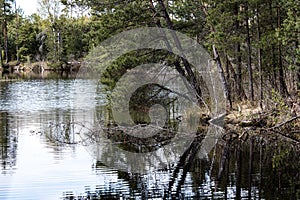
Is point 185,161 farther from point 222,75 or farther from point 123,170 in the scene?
point 222,75

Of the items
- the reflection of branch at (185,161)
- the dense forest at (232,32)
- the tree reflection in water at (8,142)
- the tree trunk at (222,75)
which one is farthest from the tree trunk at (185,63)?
the tree reflection in water at (8,142)

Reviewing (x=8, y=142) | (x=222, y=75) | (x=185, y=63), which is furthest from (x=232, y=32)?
(x=8, y=142)

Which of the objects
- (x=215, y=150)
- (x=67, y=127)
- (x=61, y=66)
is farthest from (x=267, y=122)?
(x=61, y=66)

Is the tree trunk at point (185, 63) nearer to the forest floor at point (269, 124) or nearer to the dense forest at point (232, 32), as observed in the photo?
the dense forest at point (232, 32)

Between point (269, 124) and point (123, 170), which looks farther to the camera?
point (269, 124)

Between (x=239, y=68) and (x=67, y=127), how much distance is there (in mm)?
5618

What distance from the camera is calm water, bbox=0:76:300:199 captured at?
8492mm

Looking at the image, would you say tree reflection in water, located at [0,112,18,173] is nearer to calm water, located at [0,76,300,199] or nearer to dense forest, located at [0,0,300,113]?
calm water, located at [0,76,300,199]

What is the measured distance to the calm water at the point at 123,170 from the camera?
849 cm

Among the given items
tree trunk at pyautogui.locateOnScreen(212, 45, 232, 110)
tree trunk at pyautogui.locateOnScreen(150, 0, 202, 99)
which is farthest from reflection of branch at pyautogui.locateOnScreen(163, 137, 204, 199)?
tree trunk at pyautogui.locateOnScreen(150, 0, 202, 99)

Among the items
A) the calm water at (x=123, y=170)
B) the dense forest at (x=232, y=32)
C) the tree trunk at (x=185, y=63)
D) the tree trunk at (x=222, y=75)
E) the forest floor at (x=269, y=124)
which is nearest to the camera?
the calm water at (x=123, y=170)

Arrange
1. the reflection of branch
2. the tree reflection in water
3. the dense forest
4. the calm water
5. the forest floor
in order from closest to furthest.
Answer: the calm water, the reflection of branch, the tree reflection in water, the forest floor, the dense forest

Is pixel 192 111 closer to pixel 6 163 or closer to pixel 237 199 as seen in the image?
pixel 6 163

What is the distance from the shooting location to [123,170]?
10328 mm
